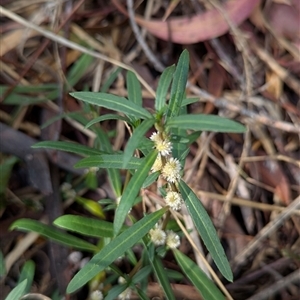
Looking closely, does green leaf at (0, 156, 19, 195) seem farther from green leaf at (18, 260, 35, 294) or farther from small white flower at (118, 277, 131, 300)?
small white flower at (118, 277, 131, 300)

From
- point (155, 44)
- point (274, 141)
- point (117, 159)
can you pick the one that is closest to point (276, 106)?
point (274, 141)

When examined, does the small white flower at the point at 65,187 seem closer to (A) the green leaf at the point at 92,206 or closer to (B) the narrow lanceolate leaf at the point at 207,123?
(A) the green leaf at the point at 92,206

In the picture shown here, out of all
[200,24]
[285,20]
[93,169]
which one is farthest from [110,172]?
[285,20]

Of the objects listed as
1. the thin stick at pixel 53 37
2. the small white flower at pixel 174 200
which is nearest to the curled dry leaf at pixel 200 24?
the thin stick at pixel 53 37

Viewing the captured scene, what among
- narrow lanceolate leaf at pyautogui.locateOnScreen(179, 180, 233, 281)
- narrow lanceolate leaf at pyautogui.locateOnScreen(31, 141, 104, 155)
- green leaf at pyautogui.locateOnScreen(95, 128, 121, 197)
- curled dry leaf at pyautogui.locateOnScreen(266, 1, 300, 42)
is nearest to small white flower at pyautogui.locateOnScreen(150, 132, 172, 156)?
narrow lanceolate leaf at pyautogui.locateOnScreen(179, 180, 233, 281)

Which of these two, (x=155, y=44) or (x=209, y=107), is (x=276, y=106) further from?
(x=155, y=44)

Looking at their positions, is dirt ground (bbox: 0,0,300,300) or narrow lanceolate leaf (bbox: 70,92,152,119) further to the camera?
dirt ground (bbox: 0,0,300,300)

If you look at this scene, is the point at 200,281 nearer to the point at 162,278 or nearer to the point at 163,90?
the point at 162,278

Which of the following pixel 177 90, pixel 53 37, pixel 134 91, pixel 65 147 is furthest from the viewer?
pixel 53 37
